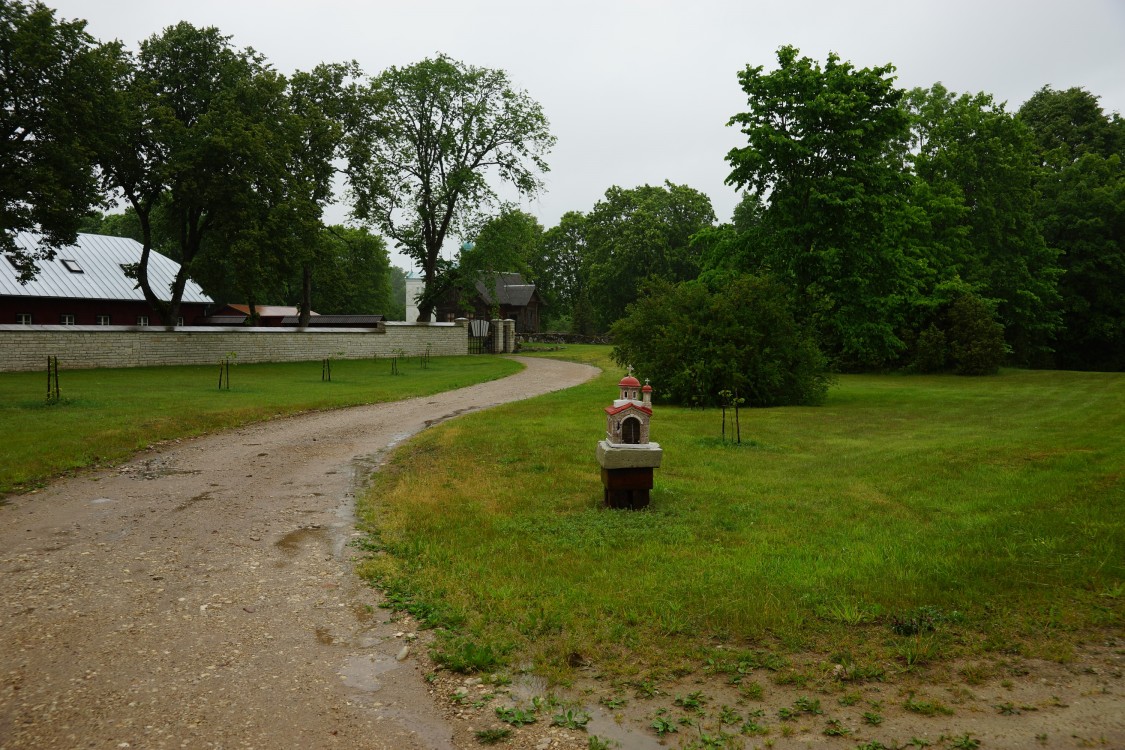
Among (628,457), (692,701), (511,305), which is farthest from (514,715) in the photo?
(511,305)

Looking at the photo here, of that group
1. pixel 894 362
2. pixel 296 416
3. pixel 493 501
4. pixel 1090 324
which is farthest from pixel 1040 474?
pixel 1090 324

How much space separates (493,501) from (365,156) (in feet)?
122

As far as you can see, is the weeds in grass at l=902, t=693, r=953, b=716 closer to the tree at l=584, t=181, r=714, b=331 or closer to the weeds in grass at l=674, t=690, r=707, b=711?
the weeds in grass at l=674, t=690, r=707, b=711

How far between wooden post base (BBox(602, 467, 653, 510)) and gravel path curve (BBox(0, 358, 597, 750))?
310cm

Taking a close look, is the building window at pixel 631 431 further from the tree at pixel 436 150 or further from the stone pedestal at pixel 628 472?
the tree at pixel 436 150

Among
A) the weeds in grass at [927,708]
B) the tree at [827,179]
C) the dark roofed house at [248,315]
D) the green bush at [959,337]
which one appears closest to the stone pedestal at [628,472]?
the weeds in grass at [927,708]

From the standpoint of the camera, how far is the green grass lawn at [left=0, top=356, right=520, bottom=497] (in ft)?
38.1

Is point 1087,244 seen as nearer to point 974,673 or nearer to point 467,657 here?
point 974,673

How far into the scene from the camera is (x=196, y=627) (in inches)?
207

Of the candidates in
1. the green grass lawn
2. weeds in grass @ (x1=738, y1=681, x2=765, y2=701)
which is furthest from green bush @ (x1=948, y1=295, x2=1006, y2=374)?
weeds in grass @ (x1=738, y1=681, x2=765, y2=701)

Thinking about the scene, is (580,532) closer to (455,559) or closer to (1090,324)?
(455,559)

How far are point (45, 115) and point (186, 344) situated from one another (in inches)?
504

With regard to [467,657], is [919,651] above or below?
above

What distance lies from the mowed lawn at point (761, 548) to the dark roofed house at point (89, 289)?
3411 centimetres
